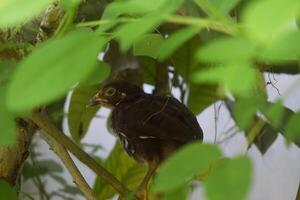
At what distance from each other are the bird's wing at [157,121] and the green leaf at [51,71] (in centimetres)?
34

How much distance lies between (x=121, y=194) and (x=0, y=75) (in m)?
0.26

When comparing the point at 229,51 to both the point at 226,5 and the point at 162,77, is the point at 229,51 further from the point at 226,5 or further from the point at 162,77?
the point at 162,77

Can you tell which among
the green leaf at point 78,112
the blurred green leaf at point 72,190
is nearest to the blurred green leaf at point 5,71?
the green leaf at point 78,112

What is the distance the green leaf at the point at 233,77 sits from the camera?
0.17 metres

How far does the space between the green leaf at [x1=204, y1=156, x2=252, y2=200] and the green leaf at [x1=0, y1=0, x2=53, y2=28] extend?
8cm

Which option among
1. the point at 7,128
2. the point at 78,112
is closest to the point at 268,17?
the point at 7,128

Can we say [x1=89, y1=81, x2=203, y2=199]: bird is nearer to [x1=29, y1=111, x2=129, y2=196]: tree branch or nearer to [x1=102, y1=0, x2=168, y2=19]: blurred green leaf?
[x1=29, y1=111, x2=129, y2=196]: tree branch

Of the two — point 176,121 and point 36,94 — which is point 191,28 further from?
point 176,121

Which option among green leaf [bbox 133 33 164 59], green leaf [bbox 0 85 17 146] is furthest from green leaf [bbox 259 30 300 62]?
green leaf [bbox 133 33 164 59]

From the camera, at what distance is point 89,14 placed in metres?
0.79

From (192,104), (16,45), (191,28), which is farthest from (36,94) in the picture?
(192,104)

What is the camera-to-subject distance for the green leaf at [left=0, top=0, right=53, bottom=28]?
0.17 m

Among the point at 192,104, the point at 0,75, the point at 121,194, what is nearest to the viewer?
the point at 0,75

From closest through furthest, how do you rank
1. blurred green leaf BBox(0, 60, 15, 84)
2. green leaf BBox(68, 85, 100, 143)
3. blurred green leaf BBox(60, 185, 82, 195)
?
blurred green leaf BBox(0, 60, 15, 84) → green leaf BBox(68, 85, 100, 143) → blurred green leaf BBox(60, 185, 82, 195)
